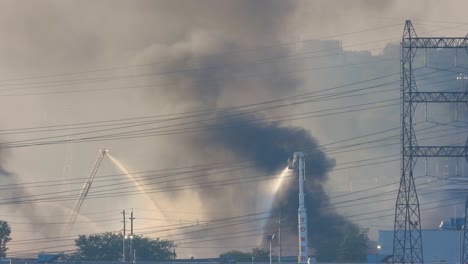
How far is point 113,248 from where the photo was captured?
139500 mm

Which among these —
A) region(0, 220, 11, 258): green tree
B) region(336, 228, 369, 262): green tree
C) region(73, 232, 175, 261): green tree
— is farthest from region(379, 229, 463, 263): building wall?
region(0, 220, 11, 258): green tree

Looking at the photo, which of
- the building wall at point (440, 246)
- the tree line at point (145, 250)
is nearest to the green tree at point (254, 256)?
the tree line at point (145, 250)

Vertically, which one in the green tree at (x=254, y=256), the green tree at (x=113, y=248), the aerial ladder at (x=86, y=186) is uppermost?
the aerial ladder at (x=86, y=186)

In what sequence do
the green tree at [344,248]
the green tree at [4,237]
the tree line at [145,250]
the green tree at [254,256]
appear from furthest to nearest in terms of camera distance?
the green tree at [344,248], the green tree at [4,237], the tree line at [145,250], the green tree at [254,256]

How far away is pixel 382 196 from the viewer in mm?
193375

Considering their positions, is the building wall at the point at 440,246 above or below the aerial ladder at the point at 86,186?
below

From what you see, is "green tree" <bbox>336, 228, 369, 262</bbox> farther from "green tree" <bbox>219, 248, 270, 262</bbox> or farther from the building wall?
the building wall

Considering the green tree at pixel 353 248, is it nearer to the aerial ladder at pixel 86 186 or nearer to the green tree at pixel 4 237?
the green tree at pixel 4 237

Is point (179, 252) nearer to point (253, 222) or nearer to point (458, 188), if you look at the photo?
point (253, 222)

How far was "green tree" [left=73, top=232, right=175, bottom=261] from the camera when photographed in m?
138

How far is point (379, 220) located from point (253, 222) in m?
32.0

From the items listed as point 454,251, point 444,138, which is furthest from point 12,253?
point 444,138

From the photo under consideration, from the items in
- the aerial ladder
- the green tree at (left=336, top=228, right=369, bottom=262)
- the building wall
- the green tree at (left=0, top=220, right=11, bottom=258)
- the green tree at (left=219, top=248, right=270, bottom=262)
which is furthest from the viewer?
the aerial ladder

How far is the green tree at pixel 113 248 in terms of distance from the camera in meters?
138
